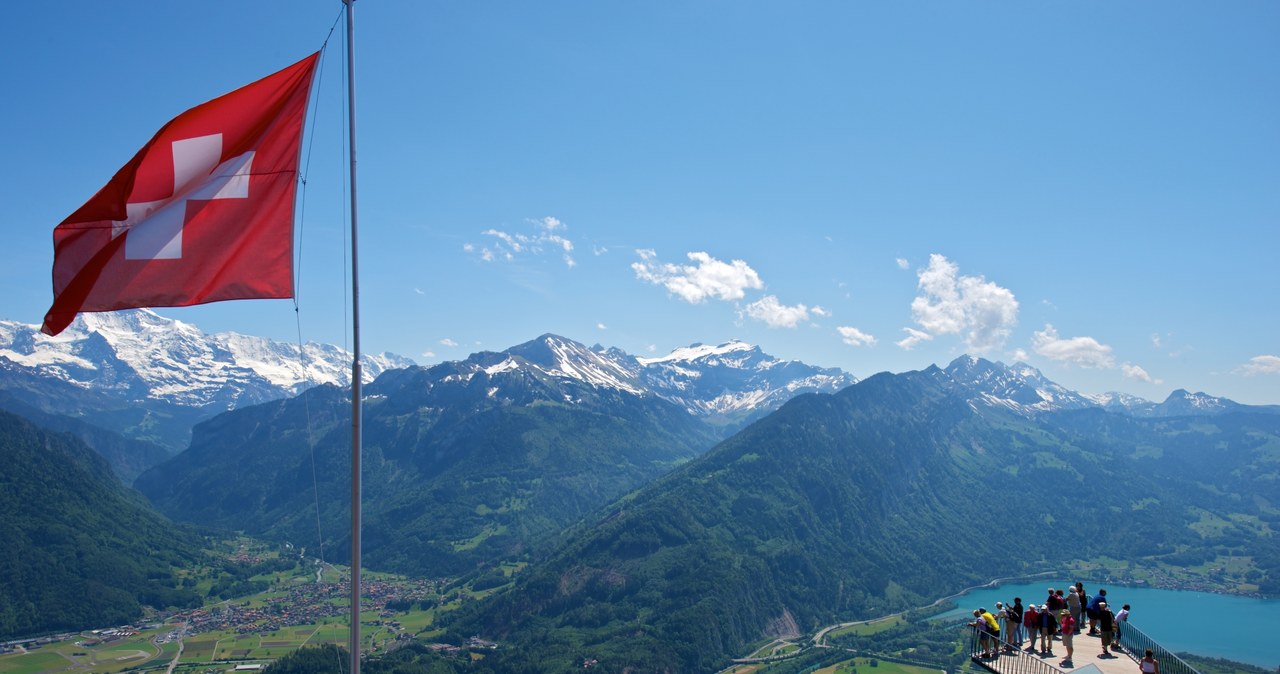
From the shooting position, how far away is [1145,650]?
1168 inches

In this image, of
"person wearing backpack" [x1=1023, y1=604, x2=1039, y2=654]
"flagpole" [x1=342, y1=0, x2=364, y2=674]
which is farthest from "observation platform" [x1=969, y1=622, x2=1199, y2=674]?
"flagpole" [x1=342, y1=0, x2=364, y2=674]

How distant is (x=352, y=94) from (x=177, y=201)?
5097mm

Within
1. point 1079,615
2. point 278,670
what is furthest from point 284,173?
point 278,670

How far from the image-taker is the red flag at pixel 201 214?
19.2 metres

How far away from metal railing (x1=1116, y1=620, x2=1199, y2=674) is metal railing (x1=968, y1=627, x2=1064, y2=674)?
47cm

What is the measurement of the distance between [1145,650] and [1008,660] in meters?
5.10

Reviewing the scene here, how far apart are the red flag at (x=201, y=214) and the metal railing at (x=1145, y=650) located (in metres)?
32.6

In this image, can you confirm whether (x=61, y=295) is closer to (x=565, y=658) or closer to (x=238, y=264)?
(x=238, y=264)

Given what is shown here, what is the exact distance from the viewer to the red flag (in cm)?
1925

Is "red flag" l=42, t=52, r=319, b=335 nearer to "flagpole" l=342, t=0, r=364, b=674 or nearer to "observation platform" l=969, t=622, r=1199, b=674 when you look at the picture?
"flagpole" l=342, t=0, r=364, b=674

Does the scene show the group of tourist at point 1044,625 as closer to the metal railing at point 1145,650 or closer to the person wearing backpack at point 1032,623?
the person wearing backpack at point 1032,623

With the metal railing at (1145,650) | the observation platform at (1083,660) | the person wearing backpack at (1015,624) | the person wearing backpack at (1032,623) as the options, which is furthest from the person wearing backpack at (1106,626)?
the person wearing backpack at (1015,624)

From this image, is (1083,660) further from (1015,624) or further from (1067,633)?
(1015,624)

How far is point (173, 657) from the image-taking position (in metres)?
171
